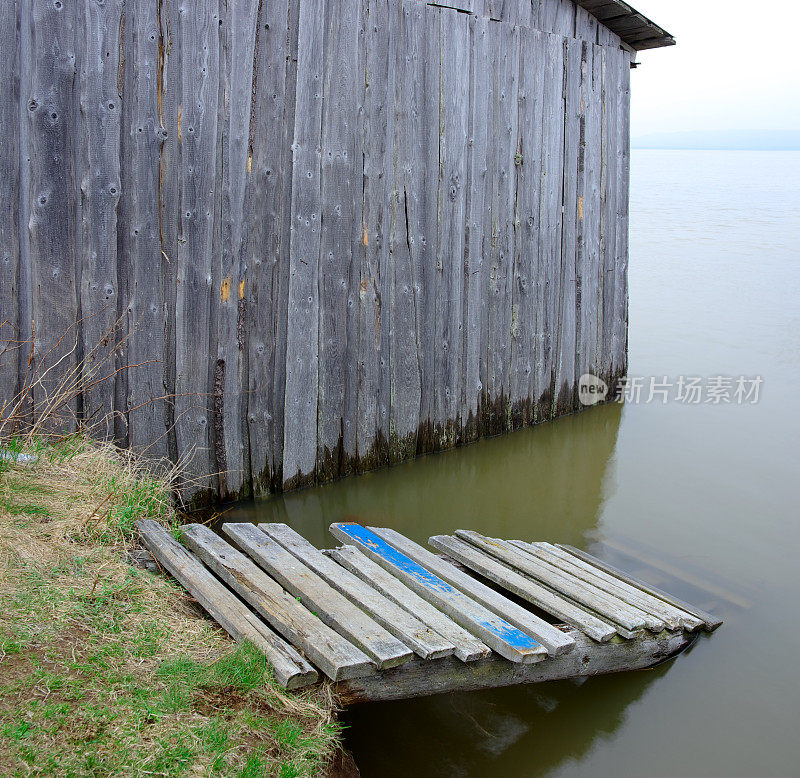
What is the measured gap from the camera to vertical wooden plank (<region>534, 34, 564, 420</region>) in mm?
6477

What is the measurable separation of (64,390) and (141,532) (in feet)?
3.44

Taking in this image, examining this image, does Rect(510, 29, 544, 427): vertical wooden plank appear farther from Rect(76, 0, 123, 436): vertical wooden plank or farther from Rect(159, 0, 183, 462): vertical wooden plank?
Rect(76, 0, 123, 436): vertical wooden plank

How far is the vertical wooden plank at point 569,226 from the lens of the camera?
6688mm

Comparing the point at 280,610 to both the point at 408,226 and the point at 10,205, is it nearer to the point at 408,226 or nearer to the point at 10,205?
the point at 10,205

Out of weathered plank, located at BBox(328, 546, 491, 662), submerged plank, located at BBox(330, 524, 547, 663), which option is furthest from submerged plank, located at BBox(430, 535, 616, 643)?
weathered plank, located at BBox(328, 546, 491, 662)

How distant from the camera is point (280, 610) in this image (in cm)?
300

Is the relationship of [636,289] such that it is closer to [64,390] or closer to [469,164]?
[469,164]

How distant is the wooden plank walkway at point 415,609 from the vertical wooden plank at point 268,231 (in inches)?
46.7

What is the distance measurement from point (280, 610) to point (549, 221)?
14.9 ft

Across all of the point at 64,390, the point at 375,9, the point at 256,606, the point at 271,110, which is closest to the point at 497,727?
the point at 256,606

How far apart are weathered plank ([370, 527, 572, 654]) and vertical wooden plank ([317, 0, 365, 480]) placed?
1324mm

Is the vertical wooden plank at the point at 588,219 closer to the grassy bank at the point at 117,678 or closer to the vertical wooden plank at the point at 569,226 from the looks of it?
the vertical wooden plank at the point at 569,226

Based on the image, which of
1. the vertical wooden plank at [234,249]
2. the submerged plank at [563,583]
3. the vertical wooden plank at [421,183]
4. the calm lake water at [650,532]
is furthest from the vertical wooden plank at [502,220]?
the submerged plank at [563,583]

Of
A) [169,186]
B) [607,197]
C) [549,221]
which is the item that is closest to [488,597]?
[169,186]
